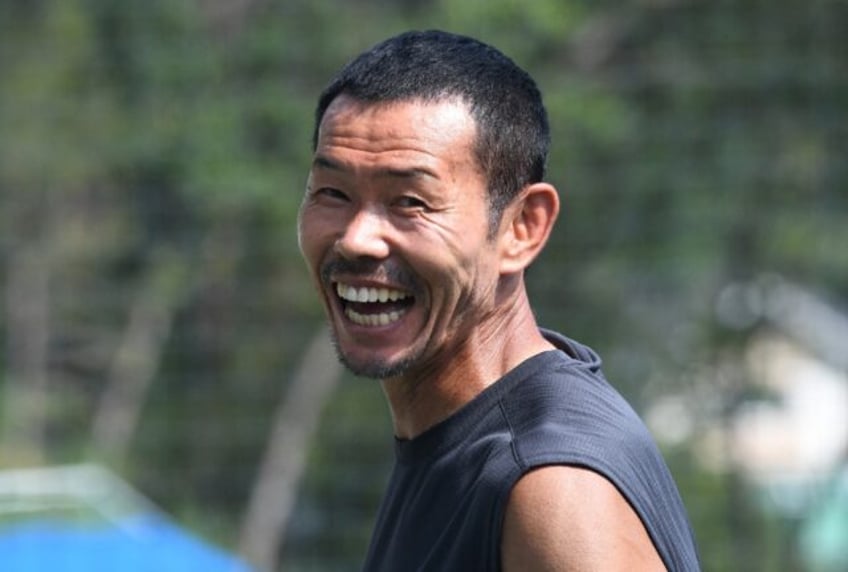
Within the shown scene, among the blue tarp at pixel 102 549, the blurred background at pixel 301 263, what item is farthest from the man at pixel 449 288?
the blurred background at pixel 301 263

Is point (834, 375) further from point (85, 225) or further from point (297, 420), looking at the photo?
point (85, 225)

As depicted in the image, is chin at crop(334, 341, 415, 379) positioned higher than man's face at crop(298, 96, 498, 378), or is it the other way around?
man's face at crop(298, 96, 498, 378)

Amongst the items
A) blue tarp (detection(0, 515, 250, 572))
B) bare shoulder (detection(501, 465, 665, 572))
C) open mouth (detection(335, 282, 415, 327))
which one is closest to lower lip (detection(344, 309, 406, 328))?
open mouth (detection(335, 282, 415, 327))

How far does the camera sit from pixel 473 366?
76.5 inches

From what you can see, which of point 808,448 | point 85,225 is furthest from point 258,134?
point 808,448

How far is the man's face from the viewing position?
1848 millimetres

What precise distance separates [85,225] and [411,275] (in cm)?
518

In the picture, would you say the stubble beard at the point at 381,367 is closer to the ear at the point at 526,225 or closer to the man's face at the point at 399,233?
the man's face at the point at 399,233

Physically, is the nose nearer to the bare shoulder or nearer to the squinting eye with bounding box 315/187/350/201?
the squinting eye with bounding box 315/187/350/201

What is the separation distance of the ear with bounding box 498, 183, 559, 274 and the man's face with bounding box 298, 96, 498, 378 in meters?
0.02

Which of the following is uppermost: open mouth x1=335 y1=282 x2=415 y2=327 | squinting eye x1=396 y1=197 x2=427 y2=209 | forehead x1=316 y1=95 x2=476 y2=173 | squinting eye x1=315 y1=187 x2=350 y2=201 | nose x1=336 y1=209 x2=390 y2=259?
forehead x1=316 y1=95 x2=476 y2=173

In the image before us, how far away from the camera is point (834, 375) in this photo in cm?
721

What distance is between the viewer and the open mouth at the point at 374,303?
189 cm

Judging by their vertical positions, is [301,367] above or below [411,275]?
above
